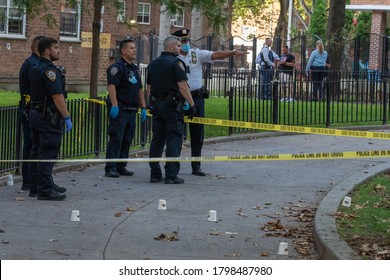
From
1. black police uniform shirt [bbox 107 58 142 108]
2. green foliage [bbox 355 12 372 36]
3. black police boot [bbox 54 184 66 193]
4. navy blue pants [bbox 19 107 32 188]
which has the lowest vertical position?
black police boot [bbox 54 184 66 193]

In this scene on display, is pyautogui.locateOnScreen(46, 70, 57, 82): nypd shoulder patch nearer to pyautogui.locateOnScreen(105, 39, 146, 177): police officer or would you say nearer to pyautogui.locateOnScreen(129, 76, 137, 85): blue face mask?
pyautogui.locateOnScreen(105, 39, 146, 177): police officer

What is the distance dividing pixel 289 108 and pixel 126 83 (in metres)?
7.45

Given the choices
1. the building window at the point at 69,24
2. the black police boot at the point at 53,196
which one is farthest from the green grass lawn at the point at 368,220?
the building window at the point at 69,24

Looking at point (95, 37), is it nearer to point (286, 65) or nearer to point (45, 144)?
point (286, 65)

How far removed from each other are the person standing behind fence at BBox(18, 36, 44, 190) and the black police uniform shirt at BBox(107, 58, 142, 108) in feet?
4.92

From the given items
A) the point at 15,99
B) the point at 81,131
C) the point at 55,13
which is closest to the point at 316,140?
the point at 81,131

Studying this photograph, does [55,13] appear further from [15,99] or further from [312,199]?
[312,199]

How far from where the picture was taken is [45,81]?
11859 millimetres

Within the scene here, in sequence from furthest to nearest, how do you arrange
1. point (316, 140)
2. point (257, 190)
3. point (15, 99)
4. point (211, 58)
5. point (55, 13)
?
point (55, 13) < point (15, 99) < point (316, 140) < point (211, 58) < point (257, 190)

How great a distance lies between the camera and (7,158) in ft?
45.9

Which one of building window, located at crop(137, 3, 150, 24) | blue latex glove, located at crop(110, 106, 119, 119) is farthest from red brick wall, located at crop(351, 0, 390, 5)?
blue latex glove, located at crop(110, 106, 119, 119)

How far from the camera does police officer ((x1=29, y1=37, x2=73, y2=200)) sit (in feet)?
38.9

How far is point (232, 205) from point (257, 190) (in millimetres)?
1284

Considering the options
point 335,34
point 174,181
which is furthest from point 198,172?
point 335,34
